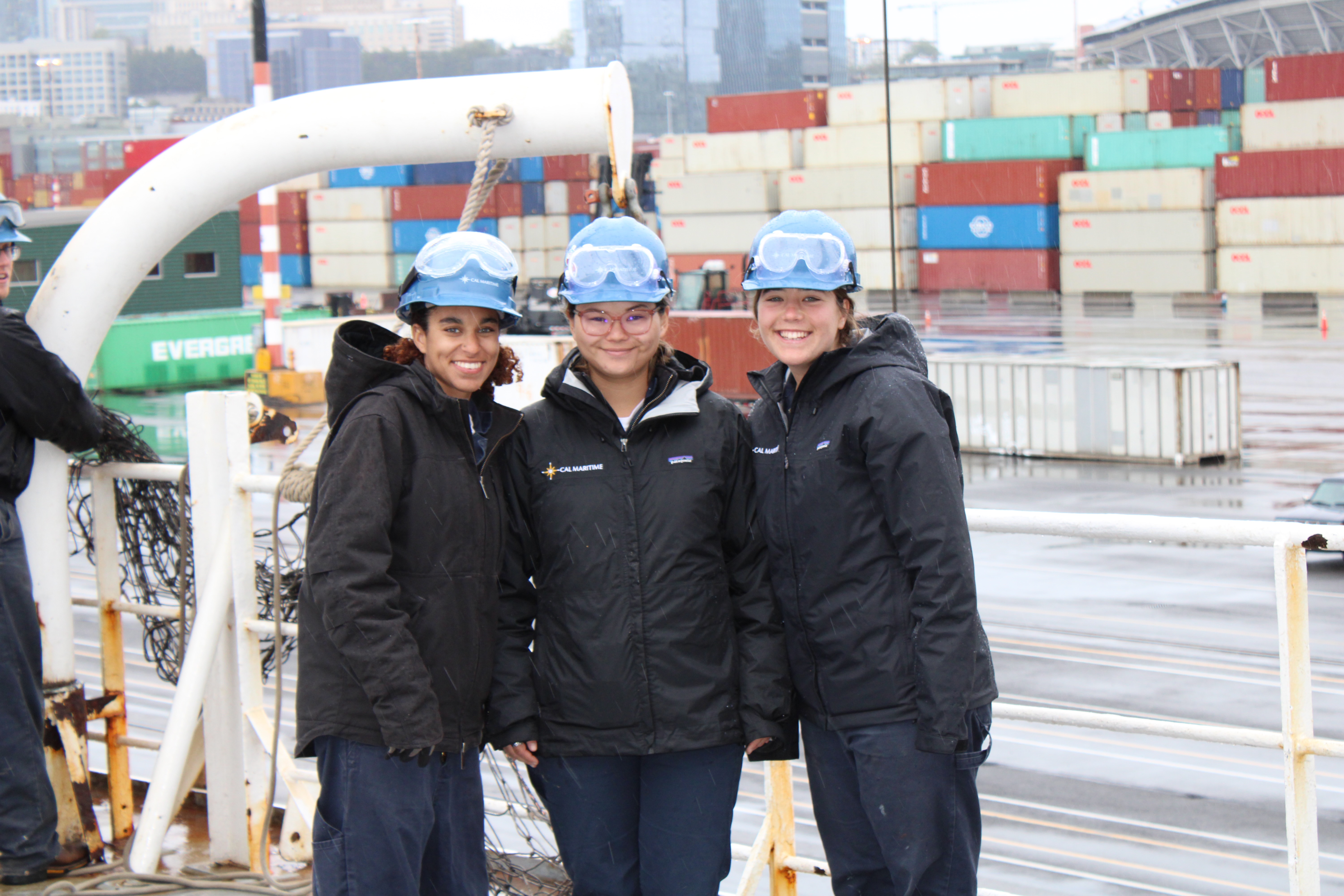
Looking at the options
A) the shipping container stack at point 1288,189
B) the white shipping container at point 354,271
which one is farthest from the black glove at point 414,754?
the white shipping container at point 354,271

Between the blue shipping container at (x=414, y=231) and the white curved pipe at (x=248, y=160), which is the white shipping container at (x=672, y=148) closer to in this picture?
the blue shipping container at (x=414, y=231)

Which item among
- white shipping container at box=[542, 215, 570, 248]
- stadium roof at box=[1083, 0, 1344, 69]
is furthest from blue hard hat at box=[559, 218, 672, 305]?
stadium roof at box=[1083, 0, 1344, 69]

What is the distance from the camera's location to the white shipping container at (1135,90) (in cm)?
5350

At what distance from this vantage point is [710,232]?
59500 mm

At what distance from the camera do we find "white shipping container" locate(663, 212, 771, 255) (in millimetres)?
58469

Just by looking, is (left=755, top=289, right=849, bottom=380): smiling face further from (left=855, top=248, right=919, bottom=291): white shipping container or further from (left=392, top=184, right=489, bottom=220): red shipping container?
(left=392, top=184, right=489, bottom=220): red shipping container

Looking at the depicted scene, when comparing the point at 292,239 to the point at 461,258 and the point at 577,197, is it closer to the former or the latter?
the point at 577,197

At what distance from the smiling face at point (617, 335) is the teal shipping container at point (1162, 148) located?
49.9 m

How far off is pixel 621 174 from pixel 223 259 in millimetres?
33321

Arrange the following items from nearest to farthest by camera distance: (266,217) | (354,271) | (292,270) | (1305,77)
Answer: (266,217) → (1305,77) → (354,271) → (292,270)

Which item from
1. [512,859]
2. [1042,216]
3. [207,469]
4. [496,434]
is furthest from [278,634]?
[1042,216]

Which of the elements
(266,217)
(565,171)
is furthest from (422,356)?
(565,171)

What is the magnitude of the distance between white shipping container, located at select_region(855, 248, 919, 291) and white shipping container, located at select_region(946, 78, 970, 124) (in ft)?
21.0

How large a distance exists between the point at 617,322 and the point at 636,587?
611mm
